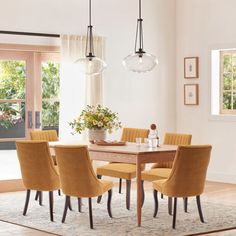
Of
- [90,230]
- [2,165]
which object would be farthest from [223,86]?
[90,230]

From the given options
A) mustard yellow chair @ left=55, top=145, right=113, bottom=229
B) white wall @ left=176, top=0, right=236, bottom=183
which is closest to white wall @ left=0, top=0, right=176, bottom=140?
white wall @ left=176, top=0, right=236, bottom=183

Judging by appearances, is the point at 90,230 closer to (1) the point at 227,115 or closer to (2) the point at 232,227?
(2) the point at 232,227

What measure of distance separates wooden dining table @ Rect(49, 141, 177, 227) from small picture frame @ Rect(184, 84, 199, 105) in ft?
10.00

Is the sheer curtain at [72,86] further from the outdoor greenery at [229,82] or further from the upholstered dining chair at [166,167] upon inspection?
the outdoor greenery at [229,82]

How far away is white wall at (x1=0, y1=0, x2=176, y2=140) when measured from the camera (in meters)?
8.66

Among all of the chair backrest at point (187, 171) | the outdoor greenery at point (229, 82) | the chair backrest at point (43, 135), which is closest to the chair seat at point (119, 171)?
Answer: the chair backrest at point (43, 135)

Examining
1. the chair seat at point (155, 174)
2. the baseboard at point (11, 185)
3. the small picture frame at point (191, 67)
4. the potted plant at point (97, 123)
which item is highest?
the small picture frame at point (191, 67)

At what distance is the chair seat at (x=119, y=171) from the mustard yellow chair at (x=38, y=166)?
37.5 inches

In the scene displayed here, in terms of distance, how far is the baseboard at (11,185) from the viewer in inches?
335

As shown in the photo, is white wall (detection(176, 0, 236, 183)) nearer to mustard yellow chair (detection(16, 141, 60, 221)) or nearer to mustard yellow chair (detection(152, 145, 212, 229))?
mustard yellow chair (detection(152, 145, 212, 229))

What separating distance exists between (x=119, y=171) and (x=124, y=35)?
115 inches

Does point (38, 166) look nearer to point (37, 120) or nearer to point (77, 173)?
point (77, 173)

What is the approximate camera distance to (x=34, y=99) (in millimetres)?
8875

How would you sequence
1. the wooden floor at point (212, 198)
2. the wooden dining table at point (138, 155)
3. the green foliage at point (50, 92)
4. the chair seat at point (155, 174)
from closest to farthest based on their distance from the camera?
the wooden floor at point (212, 198) → the wooden dining table at point (138, 155) → the chair seat at point (155, 174) → the green foliage at point (50, 92)
